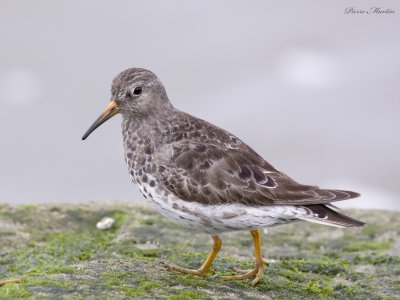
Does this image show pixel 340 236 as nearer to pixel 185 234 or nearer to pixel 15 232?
pixel 185 234

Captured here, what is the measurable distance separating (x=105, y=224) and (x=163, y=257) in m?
1.79

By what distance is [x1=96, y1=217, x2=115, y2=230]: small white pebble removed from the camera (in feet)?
33.9

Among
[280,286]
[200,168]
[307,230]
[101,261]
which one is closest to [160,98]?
[200,168]

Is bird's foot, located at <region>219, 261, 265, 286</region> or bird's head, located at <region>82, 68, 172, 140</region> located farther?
bird's head, located at <region>82, 68, 172, 140</region>

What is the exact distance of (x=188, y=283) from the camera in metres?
7.18

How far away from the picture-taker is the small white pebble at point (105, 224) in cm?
1034

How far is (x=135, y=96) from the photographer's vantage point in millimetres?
8594

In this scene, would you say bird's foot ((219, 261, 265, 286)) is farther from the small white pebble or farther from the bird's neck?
the small white pebble

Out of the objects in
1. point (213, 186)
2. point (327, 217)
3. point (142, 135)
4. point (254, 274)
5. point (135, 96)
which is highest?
point (135, 96)

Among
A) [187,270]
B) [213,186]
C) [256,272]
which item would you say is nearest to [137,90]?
[213,186]

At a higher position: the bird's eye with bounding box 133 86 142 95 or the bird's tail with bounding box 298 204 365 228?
the bird's eye with bounding box 133 86 142 95

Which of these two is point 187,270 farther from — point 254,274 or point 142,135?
point 142,135

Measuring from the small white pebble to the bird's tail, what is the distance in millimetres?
3738

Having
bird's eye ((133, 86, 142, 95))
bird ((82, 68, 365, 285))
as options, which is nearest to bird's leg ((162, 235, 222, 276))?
bird ((82, 68, 365, 285))
